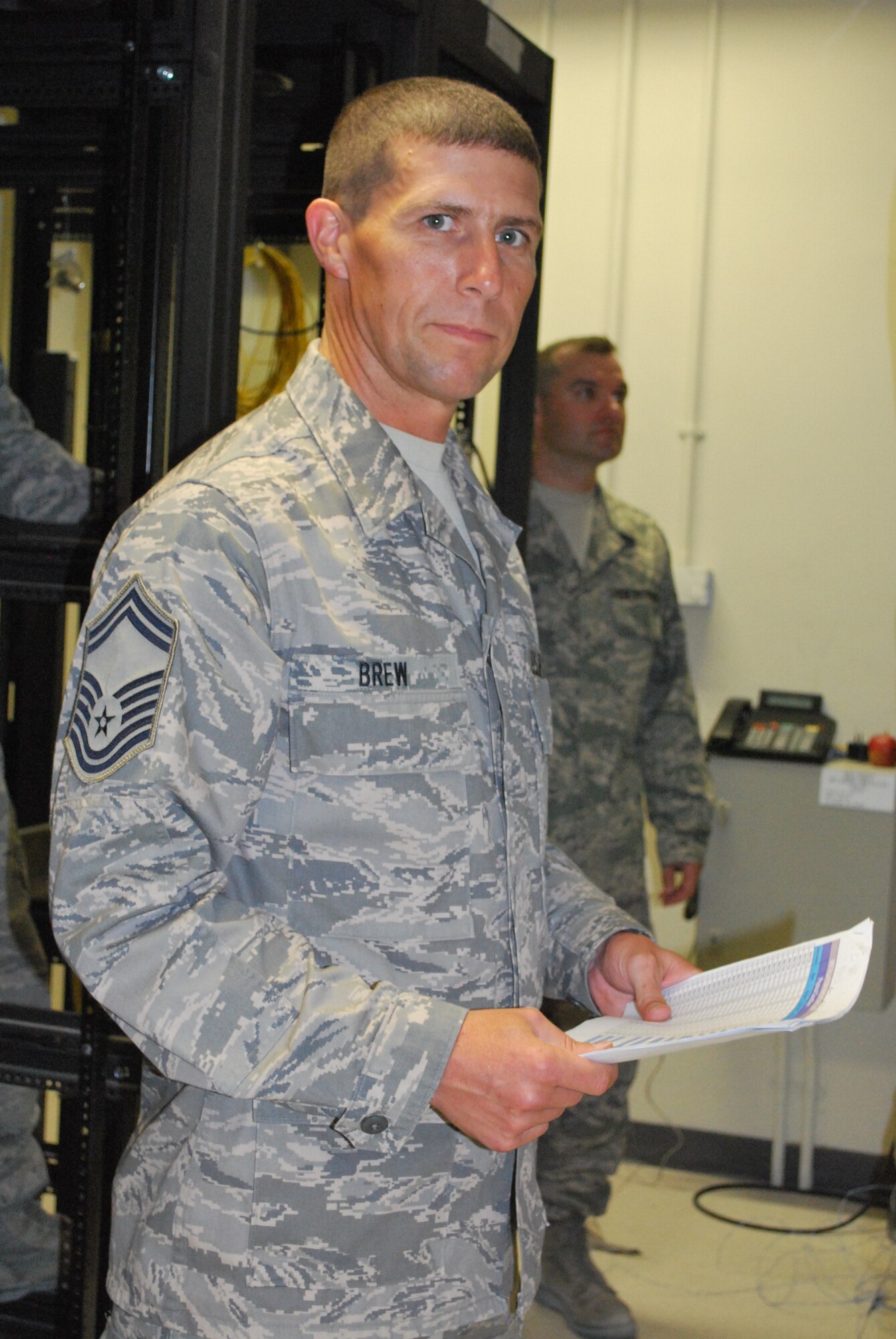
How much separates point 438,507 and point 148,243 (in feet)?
1.44

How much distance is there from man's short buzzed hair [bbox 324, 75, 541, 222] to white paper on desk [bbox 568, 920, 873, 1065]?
2.40 feet

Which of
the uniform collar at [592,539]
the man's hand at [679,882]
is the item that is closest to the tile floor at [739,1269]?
the man's hand at [679,882]

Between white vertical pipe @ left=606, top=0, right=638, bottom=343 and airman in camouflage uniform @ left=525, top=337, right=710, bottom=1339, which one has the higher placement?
white vertical pipe @ left=606, top=0, right=638, bottom=343

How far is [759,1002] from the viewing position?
0.92m

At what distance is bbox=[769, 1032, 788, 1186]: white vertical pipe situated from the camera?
3109 millimetres

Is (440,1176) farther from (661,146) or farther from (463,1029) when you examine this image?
(661,146)

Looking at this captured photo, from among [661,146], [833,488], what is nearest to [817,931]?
[833,488]

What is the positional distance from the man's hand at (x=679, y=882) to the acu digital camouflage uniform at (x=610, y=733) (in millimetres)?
31

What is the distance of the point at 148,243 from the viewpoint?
4.32ft

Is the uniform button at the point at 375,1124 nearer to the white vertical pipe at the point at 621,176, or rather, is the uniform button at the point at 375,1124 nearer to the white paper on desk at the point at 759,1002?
the white paper on desk at the point at 759,1002

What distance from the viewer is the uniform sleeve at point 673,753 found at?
9.45 ft

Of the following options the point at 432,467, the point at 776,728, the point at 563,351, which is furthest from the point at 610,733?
the point at 432,467

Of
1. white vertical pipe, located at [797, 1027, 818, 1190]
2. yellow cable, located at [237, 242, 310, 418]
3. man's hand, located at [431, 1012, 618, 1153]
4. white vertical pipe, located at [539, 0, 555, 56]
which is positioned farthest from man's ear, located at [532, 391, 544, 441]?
man's hand, located at [431, 1012, 618, 1153]

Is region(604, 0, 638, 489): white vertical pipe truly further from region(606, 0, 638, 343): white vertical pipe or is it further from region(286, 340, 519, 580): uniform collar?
region(286, 340, 519, 580): uniform collar
